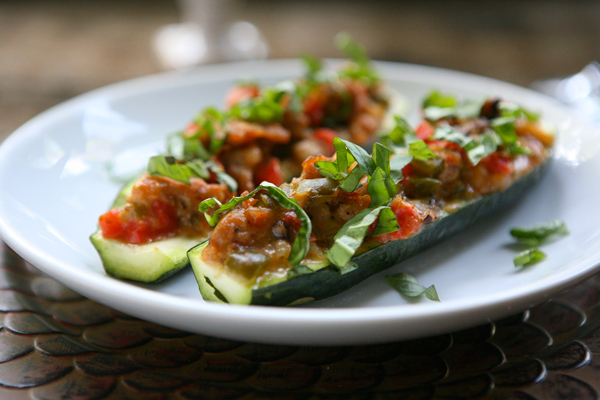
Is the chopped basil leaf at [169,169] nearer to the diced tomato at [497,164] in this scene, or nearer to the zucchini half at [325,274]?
the zucchini half at [325,274]

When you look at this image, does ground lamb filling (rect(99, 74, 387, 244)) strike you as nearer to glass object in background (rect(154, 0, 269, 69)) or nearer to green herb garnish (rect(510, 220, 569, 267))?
green herb garnish (rect(510, 220, 569, 267))

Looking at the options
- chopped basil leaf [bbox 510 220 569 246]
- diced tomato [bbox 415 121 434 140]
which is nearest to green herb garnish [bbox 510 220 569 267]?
chopped basil leaf [bbox 510 220 569 246]

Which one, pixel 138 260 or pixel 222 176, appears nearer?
pixel 138 260

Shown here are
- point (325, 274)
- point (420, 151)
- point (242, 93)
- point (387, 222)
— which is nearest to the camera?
point (325, 274)

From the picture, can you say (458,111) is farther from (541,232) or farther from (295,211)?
(295,211)

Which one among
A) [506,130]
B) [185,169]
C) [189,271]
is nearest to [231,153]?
[185,169]
